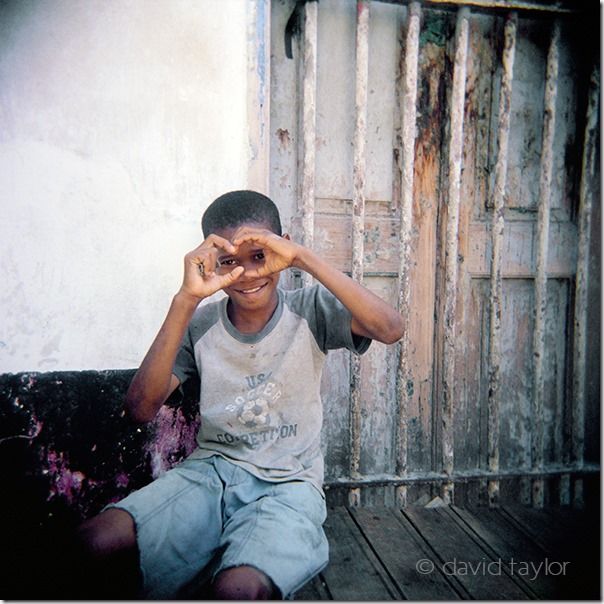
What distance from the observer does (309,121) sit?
2.18 metres

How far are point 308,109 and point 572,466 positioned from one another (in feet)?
7.18

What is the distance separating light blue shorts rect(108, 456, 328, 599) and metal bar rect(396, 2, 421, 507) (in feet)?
2.92

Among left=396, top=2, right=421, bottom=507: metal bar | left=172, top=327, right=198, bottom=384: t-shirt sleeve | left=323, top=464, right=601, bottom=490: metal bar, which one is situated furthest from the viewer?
left=323, top=464, right=601, bottom=490: metal bar

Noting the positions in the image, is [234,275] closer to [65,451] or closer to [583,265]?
[65,451]

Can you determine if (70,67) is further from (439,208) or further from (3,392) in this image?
(439,208)

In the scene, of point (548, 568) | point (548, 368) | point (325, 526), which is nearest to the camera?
point (548, 568)

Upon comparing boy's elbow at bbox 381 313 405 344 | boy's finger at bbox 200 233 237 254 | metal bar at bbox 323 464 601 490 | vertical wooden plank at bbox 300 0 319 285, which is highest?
vertical wooden plank at bbox 300 0 319 285

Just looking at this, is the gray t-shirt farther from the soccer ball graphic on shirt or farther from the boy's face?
the boy's face

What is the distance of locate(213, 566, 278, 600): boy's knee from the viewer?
1.16 m

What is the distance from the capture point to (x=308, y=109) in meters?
2.18

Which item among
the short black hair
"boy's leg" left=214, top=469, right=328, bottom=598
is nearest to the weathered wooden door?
the short black hair

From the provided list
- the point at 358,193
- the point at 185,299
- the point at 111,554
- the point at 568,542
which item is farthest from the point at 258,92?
the point at 568,542

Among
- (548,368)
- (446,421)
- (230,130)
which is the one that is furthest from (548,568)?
(230,130)

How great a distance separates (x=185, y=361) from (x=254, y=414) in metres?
0.31
